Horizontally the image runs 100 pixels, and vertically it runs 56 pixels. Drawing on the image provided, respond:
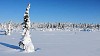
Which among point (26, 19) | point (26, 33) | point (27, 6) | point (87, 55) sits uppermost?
point (27, 6)

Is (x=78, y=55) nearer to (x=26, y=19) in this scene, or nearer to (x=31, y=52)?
(x=31, y=52)

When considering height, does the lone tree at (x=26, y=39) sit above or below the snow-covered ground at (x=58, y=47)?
above

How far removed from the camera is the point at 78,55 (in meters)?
23.9

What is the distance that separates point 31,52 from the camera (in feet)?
87.9

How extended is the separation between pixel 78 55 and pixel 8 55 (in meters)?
8.35

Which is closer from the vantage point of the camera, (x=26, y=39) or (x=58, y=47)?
(x=26, y=39)

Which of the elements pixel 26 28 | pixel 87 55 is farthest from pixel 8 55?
pixel 87 55

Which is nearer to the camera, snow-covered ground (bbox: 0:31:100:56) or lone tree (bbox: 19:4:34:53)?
snow-covered ground (bbox: 0:31:100:56)

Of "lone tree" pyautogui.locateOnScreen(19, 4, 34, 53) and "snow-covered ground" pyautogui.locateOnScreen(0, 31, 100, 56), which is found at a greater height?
"lone tree" pyautogui.locateOnScreen(19, 4, 34, 53)

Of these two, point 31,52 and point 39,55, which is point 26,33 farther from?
point 39,55

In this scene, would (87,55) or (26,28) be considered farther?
(26,28)

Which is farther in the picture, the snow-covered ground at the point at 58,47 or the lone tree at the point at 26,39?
the lone tree at the point at 26,39

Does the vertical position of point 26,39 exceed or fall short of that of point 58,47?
it exceeds it

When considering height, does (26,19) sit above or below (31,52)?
above
